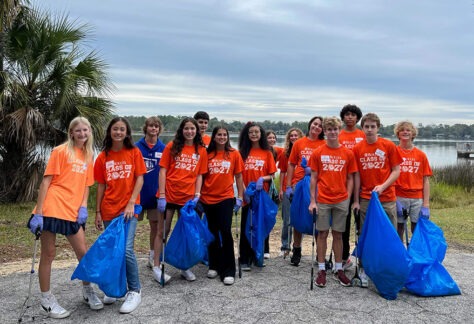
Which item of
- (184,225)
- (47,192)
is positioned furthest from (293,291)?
(47,192)

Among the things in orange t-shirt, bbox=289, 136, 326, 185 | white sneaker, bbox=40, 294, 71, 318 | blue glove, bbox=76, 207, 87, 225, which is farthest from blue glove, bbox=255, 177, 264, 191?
white sneaker, bbox=40, 294, 71, 318

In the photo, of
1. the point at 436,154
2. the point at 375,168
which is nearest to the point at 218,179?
the point at 375,168

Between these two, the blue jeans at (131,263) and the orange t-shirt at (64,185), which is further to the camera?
the blue jeans at (131,263)

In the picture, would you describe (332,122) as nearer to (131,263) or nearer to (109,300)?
(131,263)

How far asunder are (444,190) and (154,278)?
39.1ft

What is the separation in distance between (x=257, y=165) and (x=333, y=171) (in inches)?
41.1

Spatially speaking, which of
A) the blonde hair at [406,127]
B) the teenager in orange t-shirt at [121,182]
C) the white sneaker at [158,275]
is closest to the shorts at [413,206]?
the blonde hair at [406,127]

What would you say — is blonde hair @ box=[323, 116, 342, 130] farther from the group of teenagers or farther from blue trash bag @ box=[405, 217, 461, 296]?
blue trash bag @ box=[405, 217, 461, 296]

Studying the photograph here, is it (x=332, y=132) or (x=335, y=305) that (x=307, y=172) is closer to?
(x=332, y=132)

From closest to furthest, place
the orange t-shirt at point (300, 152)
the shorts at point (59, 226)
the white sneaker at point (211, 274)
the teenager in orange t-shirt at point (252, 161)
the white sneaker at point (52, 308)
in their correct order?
the shorts at point (59, 226) < the white sneaker at point (52, 308) < the white sneaker at point (211, 274) < the teenager in orange t-shirt at point (252, 161) < the orange t-shirt at point (300, 152)

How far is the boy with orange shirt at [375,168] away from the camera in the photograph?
4.46 meters

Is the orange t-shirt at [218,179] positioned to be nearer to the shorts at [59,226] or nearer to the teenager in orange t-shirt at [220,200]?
the teenager in orange t-shirt at [220,200]

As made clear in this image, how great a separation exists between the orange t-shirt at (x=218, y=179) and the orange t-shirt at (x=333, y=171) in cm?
98

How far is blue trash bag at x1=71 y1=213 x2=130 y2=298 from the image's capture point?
3.59 metres
